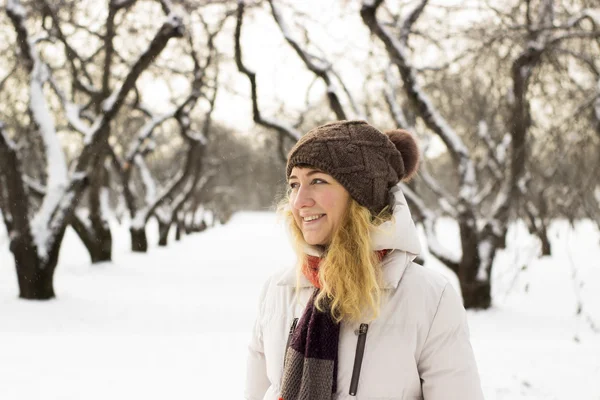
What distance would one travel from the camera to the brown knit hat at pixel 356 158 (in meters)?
1.59

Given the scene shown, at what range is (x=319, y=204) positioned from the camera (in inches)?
64.8

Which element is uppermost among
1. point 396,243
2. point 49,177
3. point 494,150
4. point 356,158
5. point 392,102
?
point 392,102

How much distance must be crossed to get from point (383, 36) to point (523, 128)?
7.25 feet

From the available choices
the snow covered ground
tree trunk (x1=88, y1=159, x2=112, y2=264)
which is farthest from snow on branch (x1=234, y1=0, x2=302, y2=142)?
tree trunk (x1=88, y1=159, x2=112, y2=264)

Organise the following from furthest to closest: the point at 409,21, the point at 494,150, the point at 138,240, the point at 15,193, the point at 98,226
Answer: the point at 138,240 < the point at 98,226 < the point at 494,150 < the point at 409,21 < the point at 15,193

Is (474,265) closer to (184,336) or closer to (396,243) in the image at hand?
(184,336)

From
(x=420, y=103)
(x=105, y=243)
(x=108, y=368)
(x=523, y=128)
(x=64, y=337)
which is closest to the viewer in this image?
(x=108, y=368)

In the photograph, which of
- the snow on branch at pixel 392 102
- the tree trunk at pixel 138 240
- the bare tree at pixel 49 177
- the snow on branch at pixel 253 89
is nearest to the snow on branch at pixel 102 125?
the bare tree at pixel 49 177

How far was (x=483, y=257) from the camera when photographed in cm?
766

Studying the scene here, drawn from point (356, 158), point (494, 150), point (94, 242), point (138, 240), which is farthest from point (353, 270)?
point (138, 240)

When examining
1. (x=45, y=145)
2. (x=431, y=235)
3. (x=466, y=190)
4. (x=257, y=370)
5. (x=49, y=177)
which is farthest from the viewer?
(x=431, y=235)

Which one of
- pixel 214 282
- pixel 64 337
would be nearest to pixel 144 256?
pixel 214 282

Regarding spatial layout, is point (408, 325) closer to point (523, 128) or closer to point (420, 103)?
point (523, 128)

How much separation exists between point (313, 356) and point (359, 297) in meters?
0.21
